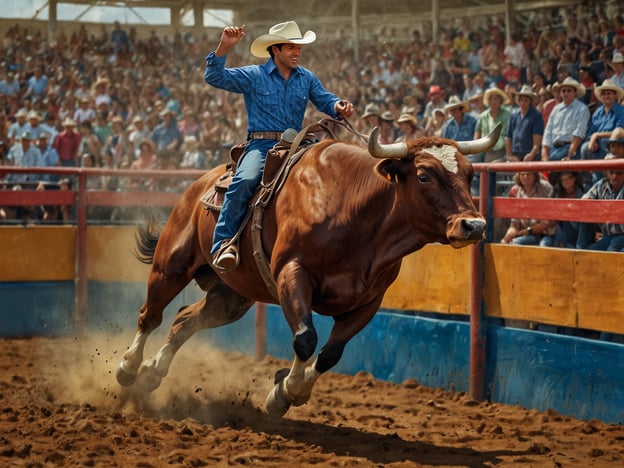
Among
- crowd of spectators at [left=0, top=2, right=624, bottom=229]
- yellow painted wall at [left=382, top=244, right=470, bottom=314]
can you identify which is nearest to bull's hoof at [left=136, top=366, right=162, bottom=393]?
yellow painted wall at [left=382, top=244, right=470, bottom=314]

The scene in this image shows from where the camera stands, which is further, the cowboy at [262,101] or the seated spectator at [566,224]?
the seated spectator at [566,224]

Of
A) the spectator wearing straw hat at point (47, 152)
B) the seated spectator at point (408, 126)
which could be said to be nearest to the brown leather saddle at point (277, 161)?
the seated spectator at point (408, 126)

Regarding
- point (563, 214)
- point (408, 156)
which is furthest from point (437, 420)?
point (408, 156)

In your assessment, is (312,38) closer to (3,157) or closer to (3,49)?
(3,157)

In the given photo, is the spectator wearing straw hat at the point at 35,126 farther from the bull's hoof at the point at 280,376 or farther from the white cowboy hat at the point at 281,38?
the bull's hoof at the point at 280,376

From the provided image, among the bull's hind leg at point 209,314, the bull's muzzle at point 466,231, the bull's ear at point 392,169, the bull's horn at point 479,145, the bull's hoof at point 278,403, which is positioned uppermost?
the bull's horn at point 479,145

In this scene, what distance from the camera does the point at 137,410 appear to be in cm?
668

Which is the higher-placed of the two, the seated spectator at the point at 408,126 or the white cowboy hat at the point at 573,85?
the white cowboy hat at the point at 573,85

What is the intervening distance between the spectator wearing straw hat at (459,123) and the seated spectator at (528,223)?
119 inches

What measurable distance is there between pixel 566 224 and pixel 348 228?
5.77 ft

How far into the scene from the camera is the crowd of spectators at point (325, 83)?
10773 mm

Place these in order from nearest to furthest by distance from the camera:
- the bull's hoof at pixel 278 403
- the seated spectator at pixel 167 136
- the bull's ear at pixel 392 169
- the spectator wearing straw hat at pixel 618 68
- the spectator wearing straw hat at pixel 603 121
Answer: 1. the bull's ear at pixel 392 169
2. the bull's hoof at pixel 278 403
3. the spectator wearing straw hat at pixel 603 121
4. the spectator wearing straw hat at pixel 618 68
5. the seated spectator at pixel 167 136

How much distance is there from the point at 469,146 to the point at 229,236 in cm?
166

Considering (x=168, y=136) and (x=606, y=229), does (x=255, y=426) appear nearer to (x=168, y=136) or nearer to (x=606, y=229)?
(x=606, y=229)
